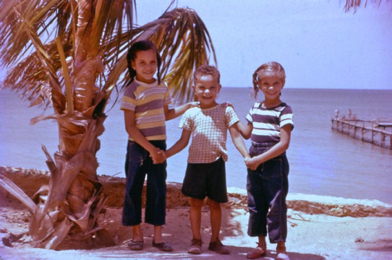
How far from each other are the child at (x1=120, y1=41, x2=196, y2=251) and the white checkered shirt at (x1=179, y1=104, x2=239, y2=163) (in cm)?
22

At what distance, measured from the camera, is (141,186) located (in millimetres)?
3209

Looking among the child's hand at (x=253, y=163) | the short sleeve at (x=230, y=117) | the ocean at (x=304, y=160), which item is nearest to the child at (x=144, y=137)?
the short sleeve at (x=230, y=117)

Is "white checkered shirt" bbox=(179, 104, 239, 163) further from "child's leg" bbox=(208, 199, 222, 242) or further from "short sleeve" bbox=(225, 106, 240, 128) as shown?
"child's leg" bbox=(208, 199, 222, 242)

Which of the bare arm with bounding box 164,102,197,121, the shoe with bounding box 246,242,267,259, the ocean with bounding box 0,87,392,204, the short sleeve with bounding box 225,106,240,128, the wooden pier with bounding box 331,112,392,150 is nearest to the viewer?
the shoe with bounding box 246,242,267,259

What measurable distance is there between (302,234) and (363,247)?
55cm

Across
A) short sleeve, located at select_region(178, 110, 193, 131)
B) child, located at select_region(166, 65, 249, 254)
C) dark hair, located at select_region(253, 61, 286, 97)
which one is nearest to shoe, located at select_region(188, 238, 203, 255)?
child, located at select_region(166, 65, 249, 254)

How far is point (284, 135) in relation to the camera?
294 centimetres

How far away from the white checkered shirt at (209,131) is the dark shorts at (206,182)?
0.05 metres

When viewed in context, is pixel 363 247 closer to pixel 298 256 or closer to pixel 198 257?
pixel 298 256

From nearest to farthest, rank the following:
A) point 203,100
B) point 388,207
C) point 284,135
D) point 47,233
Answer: point 284,135
point 203,100
point 47,233
point 388,207

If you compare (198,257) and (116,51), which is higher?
(116,51)

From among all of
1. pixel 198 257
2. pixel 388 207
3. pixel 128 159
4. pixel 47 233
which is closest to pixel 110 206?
pixel 47 233

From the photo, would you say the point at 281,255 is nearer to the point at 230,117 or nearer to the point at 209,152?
the point at 209,152

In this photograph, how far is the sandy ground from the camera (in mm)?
3084
